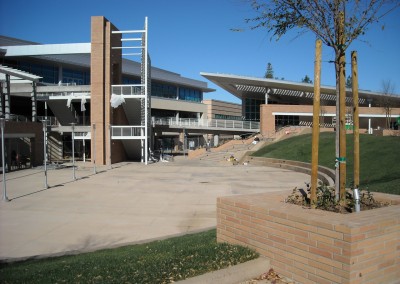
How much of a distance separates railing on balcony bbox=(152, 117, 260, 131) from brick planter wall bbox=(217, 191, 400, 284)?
133 feet

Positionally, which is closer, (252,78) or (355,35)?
(355,35)

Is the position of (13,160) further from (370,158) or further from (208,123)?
(208,123)

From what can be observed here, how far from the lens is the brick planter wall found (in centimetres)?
423

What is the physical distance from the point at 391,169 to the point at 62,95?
29.7 metres

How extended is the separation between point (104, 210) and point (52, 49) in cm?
2663

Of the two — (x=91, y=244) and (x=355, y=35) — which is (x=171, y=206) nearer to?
(x=91, y=244)

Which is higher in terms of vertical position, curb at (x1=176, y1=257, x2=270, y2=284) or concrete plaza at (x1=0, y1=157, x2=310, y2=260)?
curb at (x1=176, y1=257, x2=270, y2=284)

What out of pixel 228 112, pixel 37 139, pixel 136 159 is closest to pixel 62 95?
pixel 37 139

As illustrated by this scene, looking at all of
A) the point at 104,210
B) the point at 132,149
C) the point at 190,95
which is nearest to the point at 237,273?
the point at 104,210

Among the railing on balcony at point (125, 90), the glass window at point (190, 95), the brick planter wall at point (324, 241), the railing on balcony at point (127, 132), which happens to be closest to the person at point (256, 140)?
the railing on balcony at point (127, 132)

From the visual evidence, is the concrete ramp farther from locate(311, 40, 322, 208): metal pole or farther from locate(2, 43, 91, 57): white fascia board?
locate(311, 40, 322, 208): metal pole

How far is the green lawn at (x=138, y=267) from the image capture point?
15.1 feet

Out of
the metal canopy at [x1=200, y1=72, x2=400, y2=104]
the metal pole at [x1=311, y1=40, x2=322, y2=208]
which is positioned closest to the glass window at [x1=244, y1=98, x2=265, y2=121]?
the metal canopy at [x1=200, y1=72, x2=400, y2=104]

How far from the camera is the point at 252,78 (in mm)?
48094
